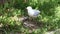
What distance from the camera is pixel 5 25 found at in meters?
6.19

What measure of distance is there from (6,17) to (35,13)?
2.65 feet

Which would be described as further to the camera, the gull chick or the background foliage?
the gull chick

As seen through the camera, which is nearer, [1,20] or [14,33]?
[14,33]

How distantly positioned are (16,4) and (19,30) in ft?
5.13

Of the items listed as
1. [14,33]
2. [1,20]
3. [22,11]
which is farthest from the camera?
[22,11]

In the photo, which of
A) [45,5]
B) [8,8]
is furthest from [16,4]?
[45,5]

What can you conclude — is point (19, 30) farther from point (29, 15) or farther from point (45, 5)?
point (45, 5)

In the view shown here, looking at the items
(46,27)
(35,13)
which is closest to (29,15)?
(35,13)

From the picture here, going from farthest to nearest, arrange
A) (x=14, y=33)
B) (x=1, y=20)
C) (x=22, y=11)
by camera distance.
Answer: (x=22, y=11) < (x=1, y=20) < (x=14, y=33)

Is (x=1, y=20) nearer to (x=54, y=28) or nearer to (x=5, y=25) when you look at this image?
(x=5, y=25)

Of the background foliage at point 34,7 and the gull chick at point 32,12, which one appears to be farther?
the gull chick at point 32,12

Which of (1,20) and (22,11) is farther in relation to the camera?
(22,11)

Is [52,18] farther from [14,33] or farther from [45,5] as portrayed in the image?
[14,33]

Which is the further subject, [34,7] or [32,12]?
[34,7]
